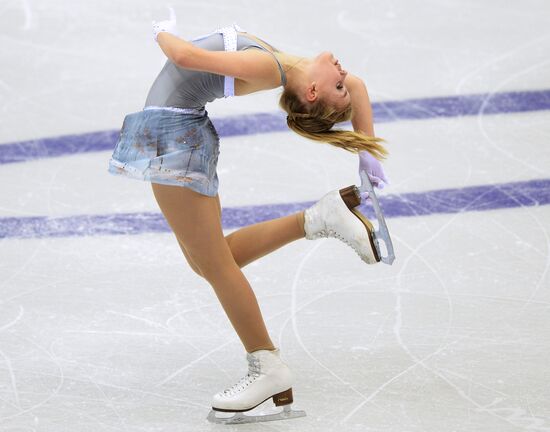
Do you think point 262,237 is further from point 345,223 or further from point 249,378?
point 249,378

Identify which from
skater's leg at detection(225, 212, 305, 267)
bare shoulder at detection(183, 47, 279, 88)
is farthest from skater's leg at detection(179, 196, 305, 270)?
bare shoulder at detection(183, 47, 279, 88)

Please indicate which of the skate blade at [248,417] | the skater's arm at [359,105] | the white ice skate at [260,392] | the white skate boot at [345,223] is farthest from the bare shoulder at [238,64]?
the skate blade at [248,417]

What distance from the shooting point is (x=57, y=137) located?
5523 mm

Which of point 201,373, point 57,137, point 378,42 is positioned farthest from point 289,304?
point 378,42

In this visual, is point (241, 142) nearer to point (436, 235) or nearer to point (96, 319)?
point (436, 235)

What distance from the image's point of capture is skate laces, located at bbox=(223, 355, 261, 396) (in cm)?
328

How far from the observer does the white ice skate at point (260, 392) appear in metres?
3.27

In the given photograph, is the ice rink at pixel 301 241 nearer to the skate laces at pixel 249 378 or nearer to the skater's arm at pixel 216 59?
the skate laces at pixel 249 378

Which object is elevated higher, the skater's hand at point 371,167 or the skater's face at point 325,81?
the skater's face at point 325,81

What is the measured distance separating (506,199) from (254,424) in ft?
6.50

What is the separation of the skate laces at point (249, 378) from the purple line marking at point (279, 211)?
1.41 metres

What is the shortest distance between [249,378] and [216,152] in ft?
2.41

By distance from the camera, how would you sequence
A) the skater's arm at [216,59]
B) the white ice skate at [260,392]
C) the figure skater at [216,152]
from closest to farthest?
1. the skater's arm at [216,59]
2. the figure skater at [216,152]
3. the white ice skate at [260,392]

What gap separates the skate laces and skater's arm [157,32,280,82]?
921 millimetres
